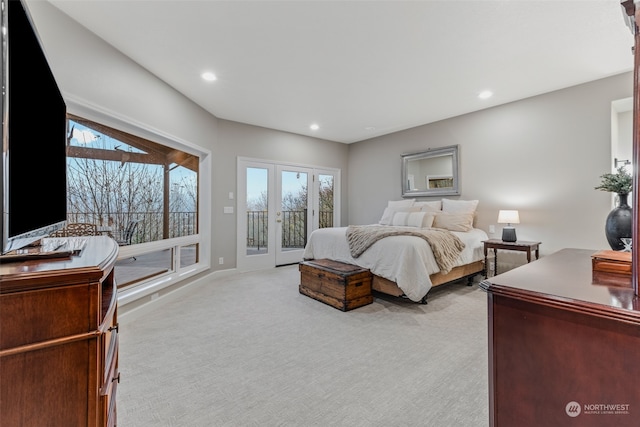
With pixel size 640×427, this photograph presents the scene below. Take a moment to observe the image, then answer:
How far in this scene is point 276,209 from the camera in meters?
5.18

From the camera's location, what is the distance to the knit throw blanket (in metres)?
3.08

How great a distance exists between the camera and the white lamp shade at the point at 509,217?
365cm

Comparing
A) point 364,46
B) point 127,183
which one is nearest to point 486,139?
point 364,46

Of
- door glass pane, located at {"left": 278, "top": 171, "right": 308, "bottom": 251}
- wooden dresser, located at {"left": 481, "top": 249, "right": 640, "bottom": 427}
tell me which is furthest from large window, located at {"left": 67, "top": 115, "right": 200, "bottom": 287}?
→ wooden dresser, located at {"left": 481, "top": 249, "right": 640, "bottom": 427}

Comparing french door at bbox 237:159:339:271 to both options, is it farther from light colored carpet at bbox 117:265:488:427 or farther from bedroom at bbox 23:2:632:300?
light colored carpet at bbox 117:265:488:427

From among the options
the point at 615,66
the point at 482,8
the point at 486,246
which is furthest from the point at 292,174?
the point at 615,66

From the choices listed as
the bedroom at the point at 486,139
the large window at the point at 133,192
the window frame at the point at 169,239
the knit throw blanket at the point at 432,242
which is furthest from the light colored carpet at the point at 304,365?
the bedroom at the point at 486,139

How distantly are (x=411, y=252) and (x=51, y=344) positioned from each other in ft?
8.98

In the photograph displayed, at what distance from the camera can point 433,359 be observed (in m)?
1.97

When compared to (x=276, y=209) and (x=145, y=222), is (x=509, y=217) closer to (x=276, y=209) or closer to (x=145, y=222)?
(x=276, y=209)

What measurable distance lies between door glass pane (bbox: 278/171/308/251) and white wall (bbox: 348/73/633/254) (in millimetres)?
2476

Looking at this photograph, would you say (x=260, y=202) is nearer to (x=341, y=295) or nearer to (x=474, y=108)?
(x=341, y=295)

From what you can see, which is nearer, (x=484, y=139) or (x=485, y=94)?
(x=485, y=94)

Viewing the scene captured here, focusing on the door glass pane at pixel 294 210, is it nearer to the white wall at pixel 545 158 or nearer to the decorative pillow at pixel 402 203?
the decorative pillow at pixel 402 203
